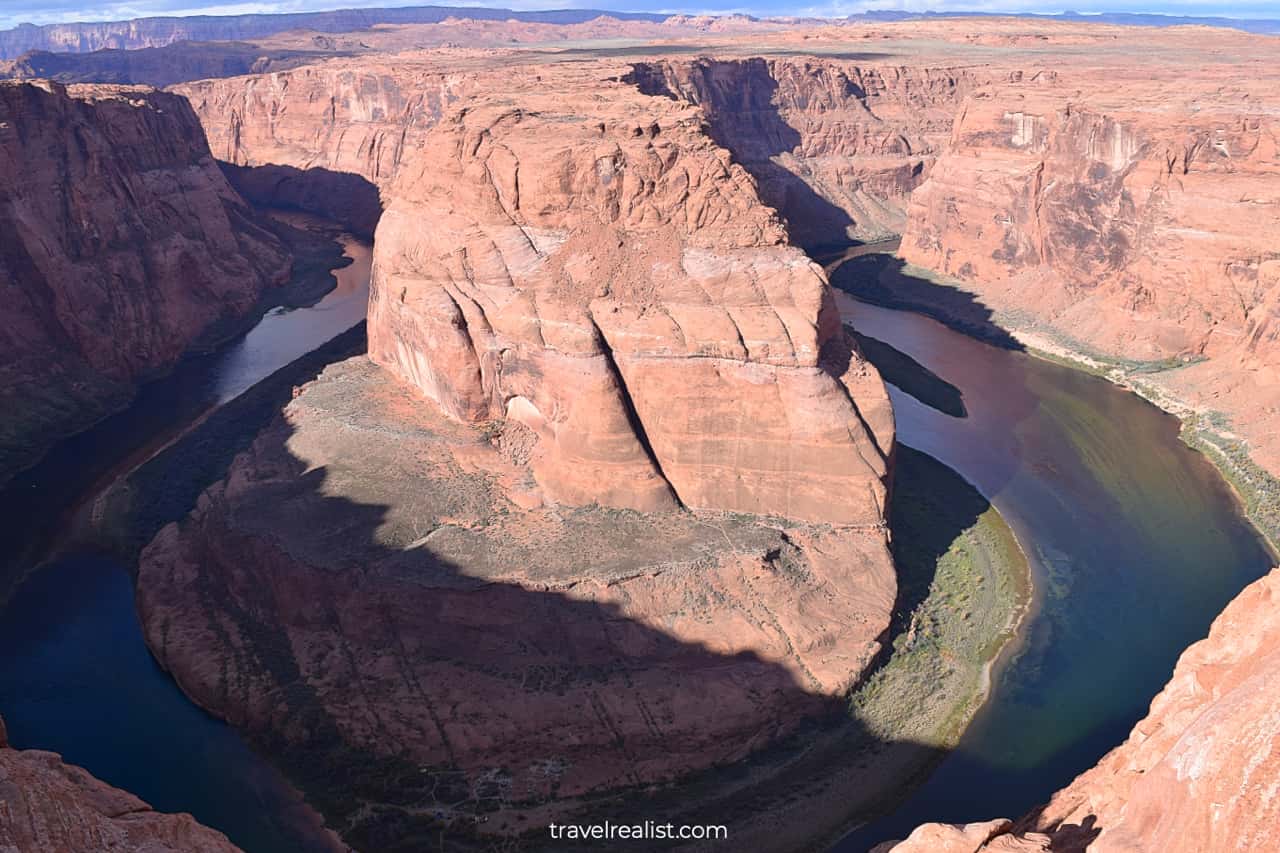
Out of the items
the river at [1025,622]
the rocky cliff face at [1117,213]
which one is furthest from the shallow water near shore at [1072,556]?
the rocky cliff face at [1117,213]

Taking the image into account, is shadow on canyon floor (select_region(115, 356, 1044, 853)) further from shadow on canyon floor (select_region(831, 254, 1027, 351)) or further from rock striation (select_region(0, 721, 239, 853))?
shadow on canyon floor (select_region(831, 254, 1027, 351))

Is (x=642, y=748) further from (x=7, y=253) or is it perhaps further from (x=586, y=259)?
(x=7, y=253)

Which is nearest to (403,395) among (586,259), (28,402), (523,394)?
(523,394)

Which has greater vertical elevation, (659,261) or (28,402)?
(659,261)

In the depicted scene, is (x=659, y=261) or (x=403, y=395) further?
(x=403, y=395)

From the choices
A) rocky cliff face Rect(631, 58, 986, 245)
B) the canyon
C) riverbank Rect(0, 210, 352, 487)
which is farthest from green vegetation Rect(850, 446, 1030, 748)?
rocky cliff face Rect(631, 58, 986, 245)

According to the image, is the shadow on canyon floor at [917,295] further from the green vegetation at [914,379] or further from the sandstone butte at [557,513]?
the sandstone butte at [557,513]

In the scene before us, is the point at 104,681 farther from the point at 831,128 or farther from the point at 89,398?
the point at 831,128
